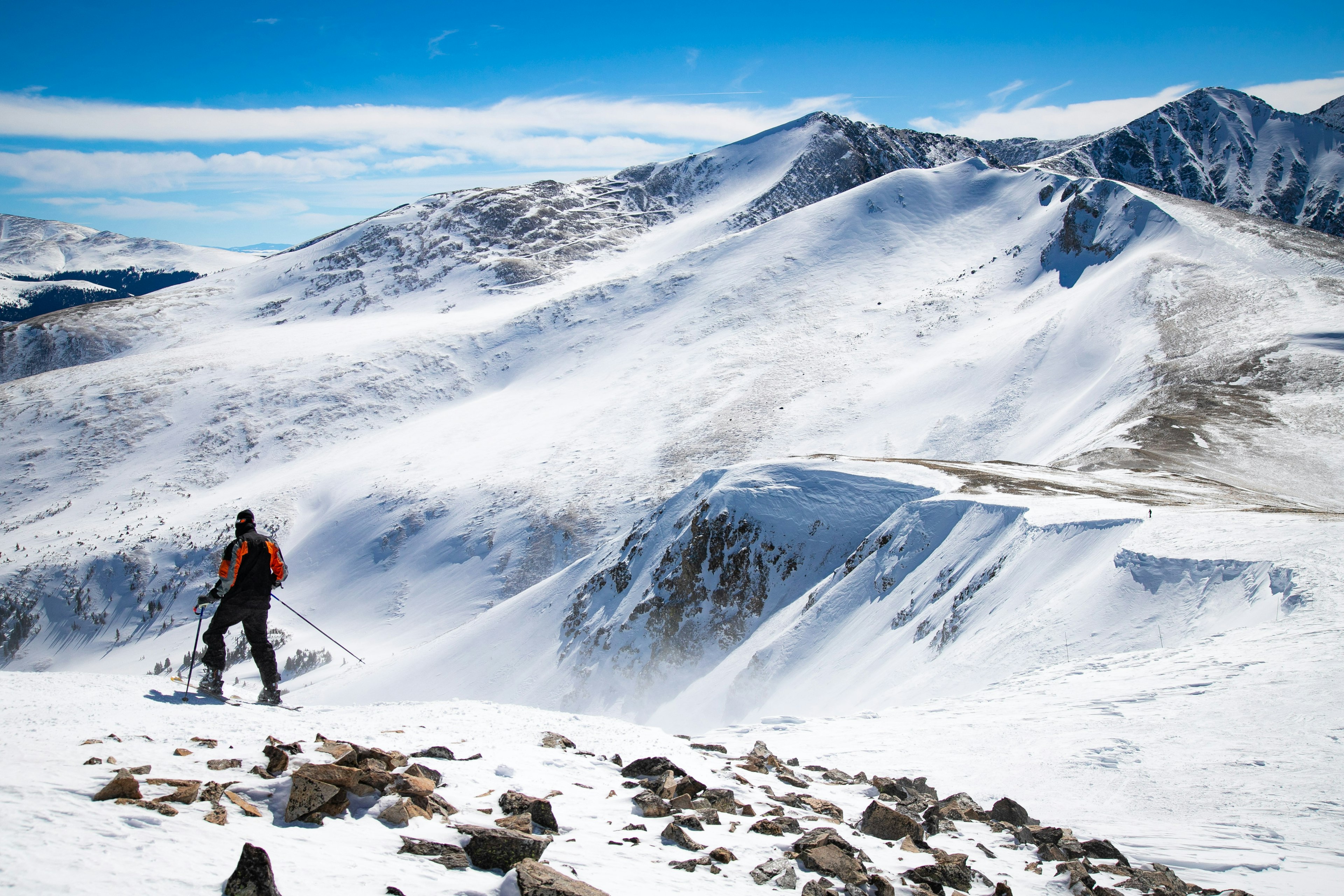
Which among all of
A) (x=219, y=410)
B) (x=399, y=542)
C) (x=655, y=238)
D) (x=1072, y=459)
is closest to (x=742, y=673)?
(x=1072, y=459)

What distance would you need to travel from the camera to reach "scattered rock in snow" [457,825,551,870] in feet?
20.1

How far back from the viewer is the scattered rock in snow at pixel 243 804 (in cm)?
630

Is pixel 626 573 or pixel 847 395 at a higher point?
pixel 847 395

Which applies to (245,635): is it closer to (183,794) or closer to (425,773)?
(425,773)

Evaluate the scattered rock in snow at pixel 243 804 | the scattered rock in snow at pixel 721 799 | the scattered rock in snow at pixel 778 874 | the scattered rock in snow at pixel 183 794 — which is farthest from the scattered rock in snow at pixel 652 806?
the scattered rock in snow at pixel 183 794

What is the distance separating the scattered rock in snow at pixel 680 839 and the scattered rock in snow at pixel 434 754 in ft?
9.82

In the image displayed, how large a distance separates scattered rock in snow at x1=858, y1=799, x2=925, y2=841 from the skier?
874 centimetres

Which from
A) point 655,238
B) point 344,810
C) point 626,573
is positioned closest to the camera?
point 344,810

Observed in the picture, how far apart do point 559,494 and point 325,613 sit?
2030cm

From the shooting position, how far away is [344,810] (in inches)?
262

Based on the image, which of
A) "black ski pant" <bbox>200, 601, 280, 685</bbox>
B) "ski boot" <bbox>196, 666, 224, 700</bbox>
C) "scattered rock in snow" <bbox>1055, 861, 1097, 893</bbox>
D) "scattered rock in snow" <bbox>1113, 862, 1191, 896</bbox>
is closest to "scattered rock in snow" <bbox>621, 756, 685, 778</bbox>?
"scattered rock in snow" <bbox>1055, 861, 1097, 893</bbox>

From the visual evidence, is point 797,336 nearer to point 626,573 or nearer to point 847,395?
point 847,395

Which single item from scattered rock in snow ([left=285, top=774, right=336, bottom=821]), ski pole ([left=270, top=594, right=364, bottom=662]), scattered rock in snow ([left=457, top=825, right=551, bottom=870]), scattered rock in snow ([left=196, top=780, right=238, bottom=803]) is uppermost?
scattered rock in snow ([left=196, top=780, right=238, bottom=803])

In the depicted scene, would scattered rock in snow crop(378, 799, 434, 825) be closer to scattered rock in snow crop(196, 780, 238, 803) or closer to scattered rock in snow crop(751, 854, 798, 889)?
scattered rock in snow crop(196, 780, 238, 803)
